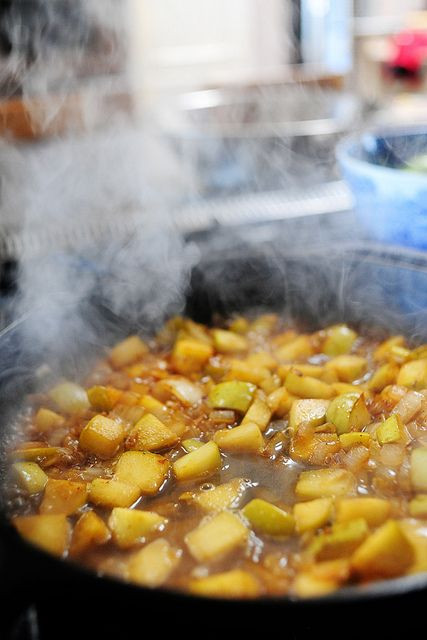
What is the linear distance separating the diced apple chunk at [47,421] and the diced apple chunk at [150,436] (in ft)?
0.65

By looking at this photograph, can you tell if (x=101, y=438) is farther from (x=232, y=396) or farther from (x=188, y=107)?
(x=188, y=107)

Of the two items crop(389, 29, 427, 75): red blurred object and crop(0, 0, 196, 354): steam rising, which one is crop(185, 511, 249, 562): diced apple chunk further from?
crop(389, 29, 427, 75): red blurred object

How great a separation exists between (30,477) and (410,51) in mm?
5404

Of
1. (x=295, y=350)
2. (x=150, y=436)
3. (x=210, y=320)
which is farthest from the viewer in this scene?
(x=210, y=320)

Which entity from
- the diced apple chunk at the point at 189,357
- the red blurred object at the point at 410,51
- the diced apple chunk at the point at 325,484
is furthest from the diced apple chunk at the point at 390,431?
the red blurred object at the point at 410,51

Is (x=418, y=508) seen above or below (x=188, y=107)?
below

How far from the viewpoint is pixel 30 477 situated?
47.1 inches

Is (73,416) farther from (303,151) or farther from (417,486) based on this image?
(303,151)

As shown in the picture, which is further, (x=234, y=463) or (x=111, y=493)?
(x=234, y=463)

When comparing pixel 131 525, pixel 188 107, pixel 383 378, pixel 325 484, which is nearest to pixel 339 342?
pixel 383 378

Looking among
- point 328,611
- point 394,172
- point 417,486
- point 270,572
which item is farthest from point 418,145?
point 328,611

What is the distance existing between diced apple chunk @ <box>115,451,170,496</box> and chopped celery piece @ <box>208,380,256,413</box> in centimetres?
22

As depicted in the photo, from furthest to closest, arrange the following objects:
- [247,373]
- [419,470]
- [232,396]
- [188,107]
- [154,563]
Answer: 1. [188,107]
2. [247,373]
3. [232,396]
4. [419,470]
5. [154,563]

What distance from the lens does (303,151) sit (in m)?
2.20
